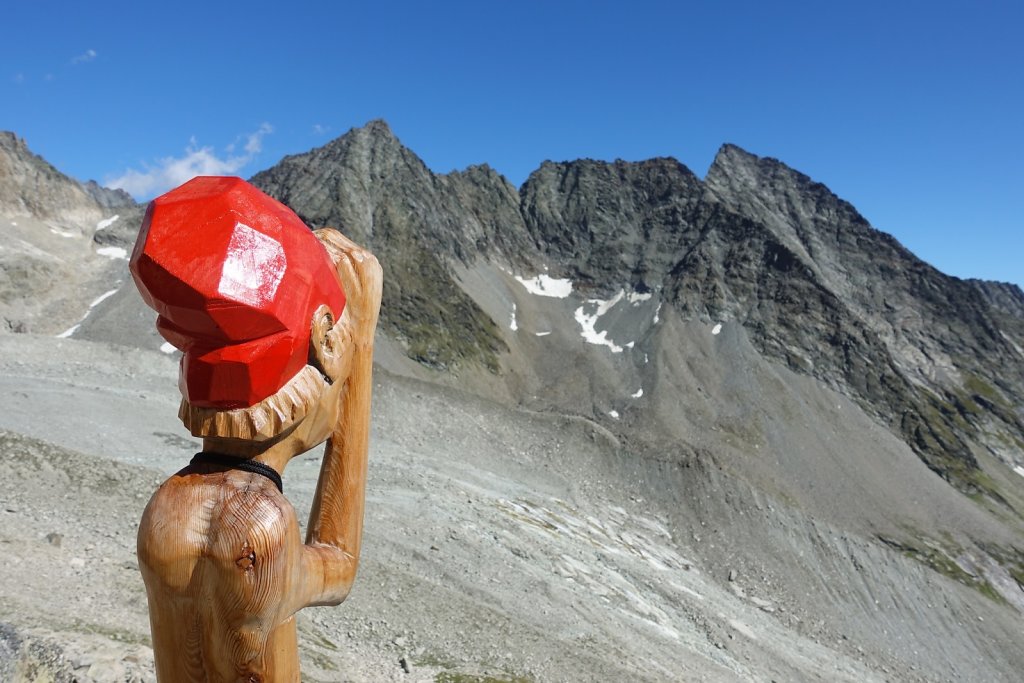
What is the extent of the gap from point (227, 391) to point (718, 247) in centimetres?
11178

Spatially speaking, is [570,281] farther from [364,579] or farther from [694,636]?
[364,579]

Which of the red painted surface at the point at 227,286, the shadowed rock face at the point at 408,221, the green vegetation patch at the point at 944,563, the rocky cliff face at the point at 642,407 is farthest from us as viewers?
the shadowed rock face at the point at 408,221

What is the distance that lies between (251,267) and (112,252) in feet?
259

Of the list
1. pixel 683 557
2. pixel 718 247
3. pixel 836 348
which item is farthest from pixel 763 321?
pixel 683 557

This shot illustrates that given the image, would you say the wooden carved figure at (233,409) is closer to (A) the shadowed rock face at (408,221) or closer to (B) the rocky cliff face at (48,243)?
(B) the rocky cliff face at (48,243)

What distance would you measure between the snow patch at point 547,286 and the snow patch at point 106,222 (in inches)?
2264

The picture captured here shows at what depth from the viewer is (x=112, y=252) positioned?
69188 mm

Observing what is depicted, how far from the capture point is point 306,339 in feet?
10.0

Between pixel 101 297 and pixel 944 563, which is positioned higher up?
pixel 944 563

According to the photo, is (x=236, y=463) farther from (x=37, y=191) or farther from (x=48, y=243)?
(x=37, y=191)

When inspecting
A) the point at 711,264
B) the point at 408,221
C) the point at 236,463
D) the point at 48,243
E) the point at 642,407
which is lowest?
the point at 236,463

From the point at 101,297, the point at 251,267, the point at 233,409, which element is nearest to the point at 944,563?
the point at 233,409

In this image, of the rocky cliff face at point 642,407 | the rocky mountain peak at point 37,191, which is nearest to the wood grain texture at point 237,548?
the rocky cliff face at point 642,407

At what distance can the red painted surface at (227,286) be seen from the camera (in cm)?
271
